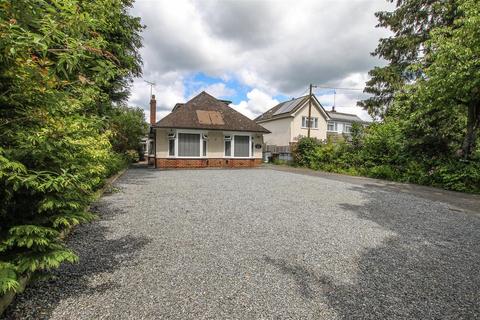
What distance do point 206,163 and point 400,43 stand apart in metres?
16.3

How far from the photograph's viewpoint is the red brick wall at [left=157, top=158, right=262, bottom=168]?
56.4ft

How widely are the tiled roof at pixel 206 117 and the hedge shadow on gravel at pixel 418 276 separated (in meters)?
13.9

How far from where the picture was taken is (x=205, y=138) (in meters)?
17.9

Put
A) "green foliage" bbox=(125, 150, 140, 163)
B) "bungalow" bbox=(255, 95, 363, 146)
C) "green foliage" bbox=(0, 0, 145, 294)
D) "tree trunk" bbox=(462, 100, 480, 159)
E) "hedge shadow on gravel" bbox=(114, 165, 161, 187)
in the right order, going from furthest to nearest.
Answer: "bungalow" bbox=(255, 95, 363, 146) → "green foliage" bbox=(125, 150, 140, 163) → "tree trunk" bbox=(462, 100, 480, 159) → "hedge shadow on gravel" bbox=(114, 165, 161, 187) → "green foliage" bbox=(0, 0, 145, 294)

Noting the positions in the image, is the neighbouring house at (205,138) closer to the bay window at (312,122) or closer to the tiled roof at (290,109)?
the tiled roof at (290,109)

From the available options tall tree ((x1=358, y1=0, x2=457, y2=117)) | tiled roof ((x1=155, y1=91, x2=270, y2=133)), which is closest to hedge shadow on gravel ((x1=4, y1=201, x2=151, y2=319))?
tiled roof ((x1=155, y1=91, x2=270, y2=133))

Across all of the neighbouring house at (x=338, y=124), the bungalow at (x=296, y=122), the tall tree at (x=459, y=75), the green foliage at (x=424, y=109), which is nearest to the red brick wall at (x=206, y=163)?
the green foliage at (x=424, y=109)

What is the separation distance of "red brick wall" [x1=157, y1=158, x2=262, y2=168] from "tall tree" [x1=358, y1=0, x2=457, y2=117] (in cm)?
1116

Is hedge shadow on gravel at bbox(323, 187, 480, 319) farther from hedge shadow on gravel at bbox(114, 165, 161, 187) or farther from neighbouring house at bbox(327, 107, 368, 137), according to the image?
neighbouring house at bbox(327, 107, 368, 137)

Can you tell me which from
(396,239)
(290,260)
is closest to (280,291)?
(290,260)

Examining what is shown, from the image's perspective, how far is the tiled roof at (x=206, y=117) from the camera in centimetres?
1728

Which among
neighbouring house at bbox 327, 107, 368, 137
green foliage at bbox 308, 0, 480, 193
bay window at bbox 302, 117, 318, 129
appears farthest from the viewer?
neighbouring house at bbox 327, 107, 368, 137

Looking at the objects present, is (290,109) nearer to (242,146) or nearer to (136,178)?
(242,146)

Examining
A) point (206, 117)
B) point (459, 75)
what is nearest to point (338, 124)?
point (206, 117)
